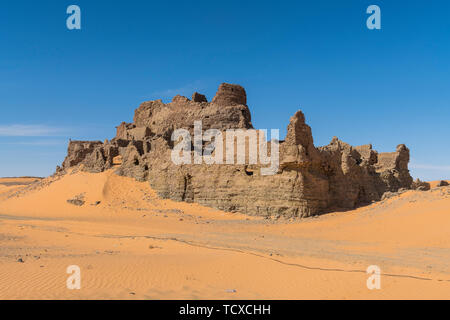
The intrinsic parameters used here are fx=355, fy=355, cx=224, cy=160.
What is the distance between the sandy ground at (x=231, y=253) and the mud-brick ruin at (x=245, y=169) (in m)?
1.00

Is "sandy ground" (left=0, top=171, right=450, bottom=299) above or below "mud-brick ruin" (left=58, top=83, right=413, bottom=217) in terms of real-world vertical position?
below

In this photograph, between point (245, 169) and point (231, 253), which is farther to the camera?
point (245, 169)

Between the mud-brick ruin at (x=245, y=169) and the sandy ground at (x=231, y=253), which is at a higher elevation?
the mud-brick ruin at (x=245, y=169)

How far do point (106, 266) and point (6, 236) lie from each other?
7772 millimetres

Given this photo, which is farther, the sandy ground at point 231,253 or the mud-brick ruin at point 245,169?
the mud-brick ruin at point 245,169

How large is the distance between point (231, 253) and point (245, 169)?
29.8 feet

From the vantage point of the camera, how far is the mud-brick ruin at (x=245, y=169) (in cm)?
1819

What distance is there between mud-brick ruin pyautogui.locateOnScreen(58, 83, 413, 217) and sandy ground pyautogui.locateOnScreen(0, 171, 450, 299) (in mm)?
999

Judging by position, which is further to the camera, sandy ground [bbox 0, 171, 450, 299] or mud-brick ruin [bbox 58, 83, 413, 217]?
mud-brick ruin [bbox 58, 83, 413, 217]

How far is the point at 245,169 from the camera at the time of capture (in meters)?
19.5

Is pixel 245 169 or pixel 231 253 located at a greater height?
pixel 245 169

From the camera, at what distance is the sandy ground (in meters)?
7.00
